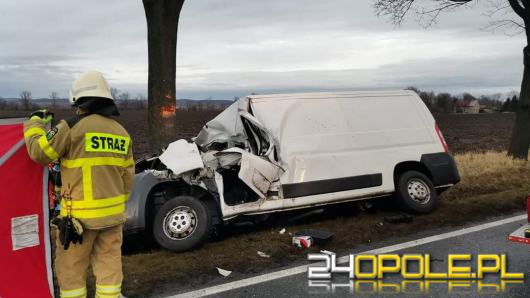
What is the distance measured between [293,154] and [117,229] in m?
2.73

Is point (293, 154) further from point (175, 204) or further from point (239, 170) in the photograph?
point (175, 204)

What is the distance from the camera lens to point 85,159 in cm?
339

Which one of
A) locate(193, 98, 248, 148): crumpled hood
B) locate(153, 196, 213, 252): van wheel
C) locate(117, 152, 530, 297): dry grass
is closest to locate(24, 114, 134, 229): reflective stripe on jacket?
locate(117, 152, 530, 297): dry grass

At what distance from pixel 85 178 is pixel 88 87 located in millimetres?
664

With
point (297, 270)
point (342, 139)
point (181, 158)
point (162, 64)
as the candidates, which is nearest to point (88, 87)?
point (181, 158)

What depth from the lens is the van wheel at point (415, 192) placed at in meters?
6.47

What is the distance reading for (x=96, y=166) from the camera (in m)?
3.43

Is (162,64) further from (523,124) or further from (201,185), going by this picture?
(523,124)

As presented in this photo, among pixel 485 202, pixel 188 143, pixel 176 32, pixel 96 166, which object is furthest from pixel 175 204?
pixel 485 202

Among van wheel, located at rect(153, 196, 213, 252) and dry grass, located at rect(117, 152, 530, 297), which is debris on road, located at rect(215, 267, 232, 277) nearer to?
dry grass, located at rect(117, 152, 530, 297)

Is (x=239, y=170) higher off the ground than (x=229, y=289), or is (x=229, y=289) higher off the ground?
(x=239, y=170)

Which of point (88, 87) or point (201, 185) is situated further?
point (201, 185)

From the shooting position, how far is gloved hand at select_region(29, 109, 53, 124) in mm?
3455

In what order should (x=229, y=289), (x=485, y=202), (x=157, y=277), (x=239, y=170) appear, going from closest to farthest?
(x=229, y=289), (x=157, y=277), (x=239, y=170), (x=485, y=202)
